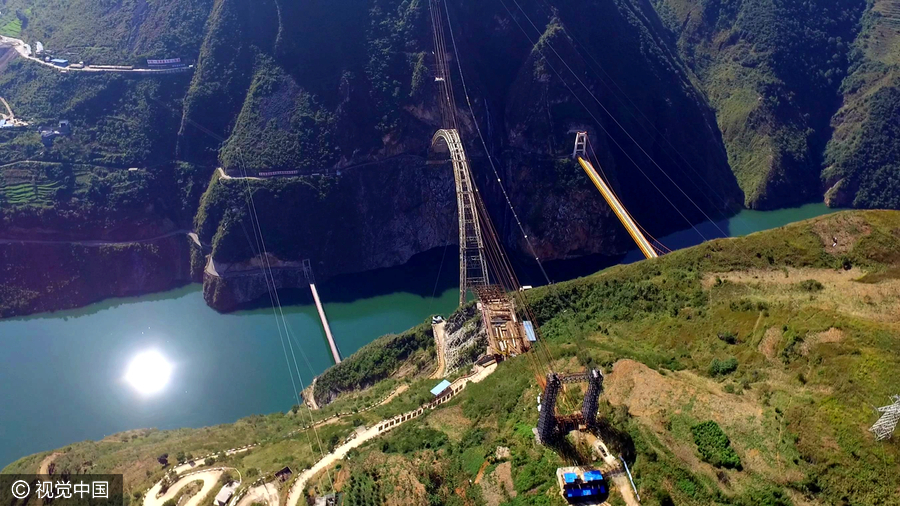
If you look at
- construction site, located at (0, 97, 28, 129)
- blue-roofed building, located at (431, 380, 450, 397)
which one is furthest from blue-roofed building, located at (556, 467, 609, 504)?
construction site, located at (0, 97, 28, 129)

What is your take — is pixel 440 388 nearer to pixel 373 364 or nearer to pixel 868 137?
pixel 373 364

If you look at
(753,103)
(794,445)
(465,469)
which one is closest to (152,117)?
(465,469)

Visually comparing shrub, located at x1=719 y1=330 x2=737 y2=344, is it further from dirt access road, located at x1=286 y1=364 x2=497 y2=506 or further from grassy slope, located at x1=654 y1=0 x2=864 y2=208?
grassy slope, located at x1=654 y1=0 x2=864 y2=208

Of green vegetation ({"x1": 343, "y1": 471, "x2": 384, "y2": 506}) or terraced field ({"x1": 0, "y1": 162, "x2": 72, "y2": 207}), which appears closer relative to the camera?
green vegetation ({"x1": 343, "y1": 471, "x2": 384, "y2": 506})

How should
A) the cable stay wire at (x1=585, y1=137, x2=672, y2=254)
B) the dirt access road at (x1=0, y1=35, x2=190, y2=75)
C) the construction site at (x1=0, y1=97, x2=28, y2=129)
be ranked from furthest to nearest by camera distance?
the dirt access road at (x1=0, y1=35, x2=190, y2=75), the construction site at (x1=0, y1=97, x2=28, y2=129), the cable stay wire at (x1=585, y1=137, x2=672, y2=254)

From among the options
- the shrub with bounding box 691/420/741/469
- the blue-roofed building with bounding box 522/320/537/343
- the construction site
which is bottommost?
the shrub with bounding box 691/420/741/469

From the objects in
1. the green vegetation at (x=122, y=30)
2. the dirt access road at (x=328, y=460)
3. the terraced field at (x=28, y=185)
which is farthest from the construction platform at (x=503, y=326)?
the green vegetation at (x=122, y=30)

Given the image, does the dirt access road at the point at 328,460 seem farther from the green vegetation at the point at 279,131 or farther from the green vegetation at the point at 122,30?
the green vegetation at the point at 122,30
